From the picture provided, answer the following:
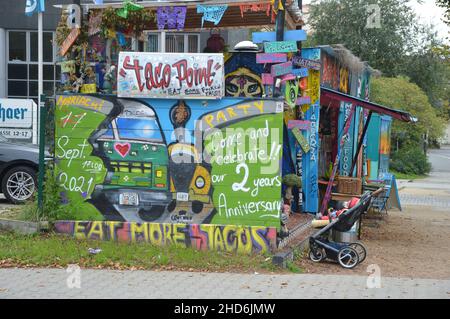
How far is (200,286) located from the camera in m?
6.86

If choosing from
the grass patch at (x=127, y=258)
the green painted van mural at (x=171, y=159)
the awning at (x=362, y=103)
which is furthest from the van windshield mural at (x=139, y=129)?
the awning at (x=362, y=103)

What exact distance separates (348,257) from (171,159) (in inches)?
112

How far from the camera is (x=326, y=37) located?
31078mm

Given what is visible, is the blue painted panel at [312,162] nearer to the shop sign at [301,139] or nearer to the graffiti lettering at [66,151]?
the shop sign at [301,139]

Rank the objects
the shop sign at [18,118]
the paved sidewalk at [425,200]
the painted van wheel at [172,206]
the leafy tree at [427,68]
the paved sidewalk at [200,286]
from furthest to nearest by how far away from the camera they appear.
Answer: the leafy tree at [427,68]
the paved sidewalk at [425,200]
the shop sign at [18,118]
the painted van wheel at [172,206]
the paved sidewalk at [200,286]

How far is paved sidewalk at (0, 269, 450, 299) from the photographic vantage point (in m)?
6.53

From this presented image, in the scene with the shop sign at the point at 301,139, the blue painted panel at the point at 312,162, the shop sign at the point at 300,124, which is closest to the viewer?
the shop sign at the point at 300,124

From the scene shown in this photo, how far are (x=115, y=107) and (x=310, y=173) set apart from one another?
448cm

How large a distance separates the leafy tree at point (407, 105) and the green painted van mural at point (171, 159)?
22.1 metres

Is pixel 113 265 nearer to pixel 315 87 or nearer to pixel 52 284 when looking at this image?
pixel 52 284

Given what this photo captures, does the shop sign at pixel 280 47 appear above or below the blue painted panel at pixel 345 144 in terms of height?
above

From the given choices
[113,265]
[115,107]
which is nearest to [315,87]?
[115,107]

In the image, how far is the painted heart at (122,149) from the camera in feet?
28.6

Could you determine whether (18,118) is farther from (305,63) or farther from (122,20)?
(305,63)
